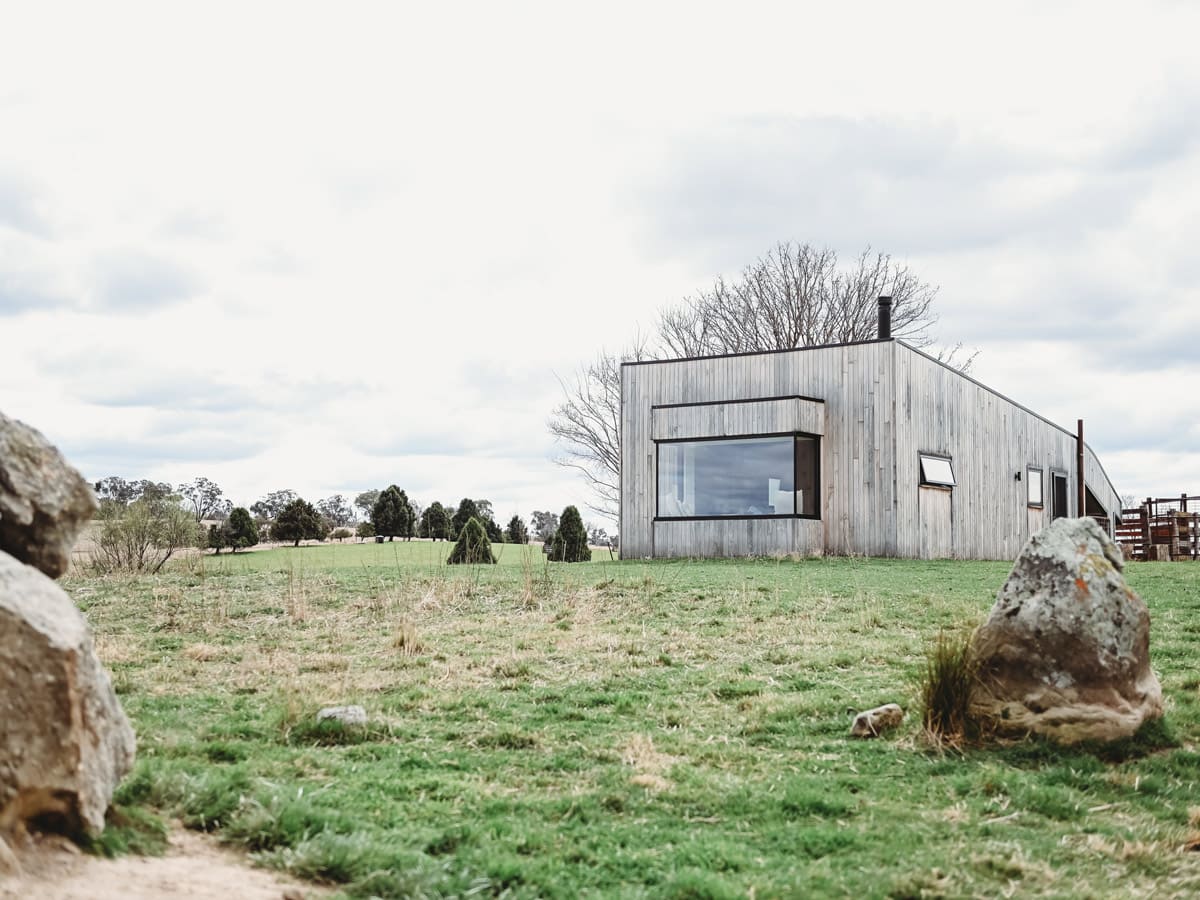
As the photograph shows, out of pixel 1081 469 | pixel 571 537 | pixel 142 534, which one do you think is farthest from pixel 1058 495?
pixel 142 534

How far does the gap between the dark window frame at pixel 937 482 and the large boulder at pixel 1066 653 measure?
51.1 feet

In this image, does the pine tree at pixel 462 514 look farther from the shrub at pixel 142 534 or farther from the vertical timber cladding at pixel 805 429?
the shrub at pixel 142 534

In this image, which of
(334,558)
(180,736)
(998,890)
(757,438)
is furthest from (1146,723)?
(334,558)

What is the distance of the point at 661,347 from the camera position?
116 ft

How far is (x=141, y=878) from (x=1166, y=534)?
100 feet

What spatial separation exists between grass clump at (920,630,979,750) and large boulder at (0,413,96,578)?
449cm

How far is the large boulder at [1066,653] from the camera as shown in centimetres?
598

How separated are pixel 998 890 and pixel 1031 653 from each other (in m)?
2.28

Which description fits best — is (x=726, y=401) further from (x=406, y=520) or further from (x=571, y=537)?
(x=406, y=520)

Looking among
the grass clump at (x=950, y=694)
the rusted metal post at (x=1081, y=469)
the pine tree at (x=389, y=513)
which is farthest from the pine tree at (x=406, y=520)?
the grass clump at (x=950, y=694)

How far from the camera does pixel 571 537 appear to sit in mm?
25125

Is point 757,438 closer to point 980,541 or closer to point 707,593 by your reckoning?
point 980,541

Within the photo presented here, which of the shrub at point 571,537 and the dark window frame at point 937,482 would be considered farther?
the shrub at point 571,537

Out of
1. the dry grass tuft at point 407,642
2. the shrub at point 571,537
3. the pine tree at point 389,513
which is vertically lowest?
the dry grass tuft at point 407,642
